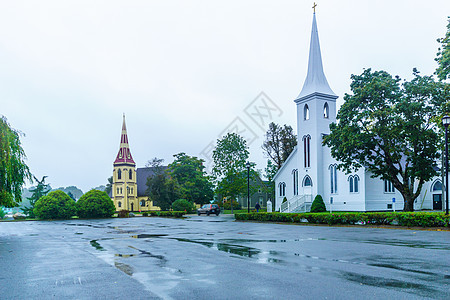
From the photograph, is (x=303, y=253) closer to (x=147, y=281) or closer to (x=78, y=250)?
(x=147, y=281)

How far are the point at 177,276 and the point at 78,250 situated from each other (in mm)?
6108

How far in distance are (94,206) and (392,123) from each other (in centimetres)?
3307

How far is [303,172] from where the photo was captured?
40.3m

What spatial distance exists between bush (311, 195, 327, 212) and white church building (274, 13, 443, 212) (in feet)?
3.28

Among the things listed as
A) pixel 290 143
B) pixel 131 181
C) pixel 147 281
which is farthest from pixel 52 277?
pixel 131 181

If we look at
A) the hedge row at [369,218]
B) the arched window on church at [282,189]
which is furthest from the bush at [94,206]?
the hedge row at [369,218]

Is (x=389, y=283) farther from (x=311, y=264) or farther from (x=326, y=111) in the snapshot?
(x=326, y=111)

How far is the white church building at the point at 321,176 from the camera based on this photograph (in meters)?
36.3

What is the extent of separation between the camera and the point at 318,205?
36250 mm

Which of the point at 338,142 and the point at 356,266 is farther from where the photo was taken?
the point at 338,142

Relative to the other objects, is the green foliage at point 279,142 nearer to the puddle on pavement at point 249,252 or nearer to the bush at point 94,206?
the bush at point 94,206

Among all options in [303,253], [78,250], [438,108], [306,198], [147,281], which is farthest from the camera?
[306,198]

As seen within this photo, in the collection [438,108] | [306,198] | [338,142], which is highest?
[438,108]

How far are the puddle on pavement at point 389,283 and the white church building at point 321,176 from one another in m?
28.6
